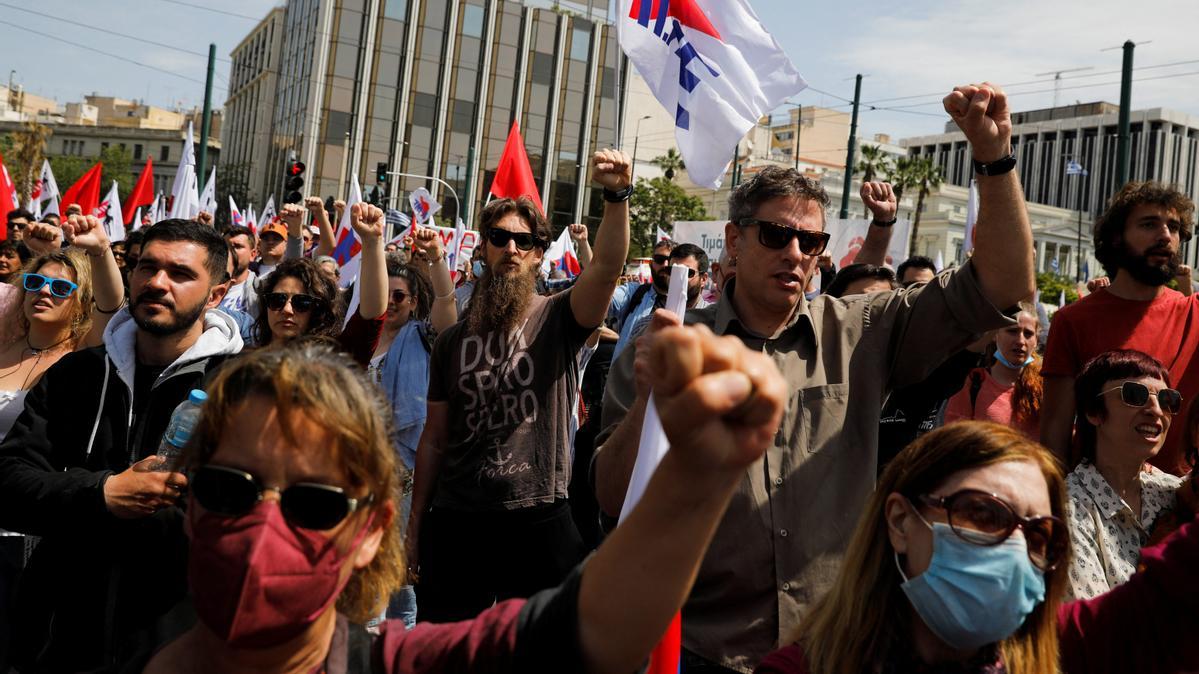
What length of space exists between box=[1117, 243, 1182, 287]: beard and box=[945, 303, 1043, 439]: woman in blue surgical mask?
48.0 inches

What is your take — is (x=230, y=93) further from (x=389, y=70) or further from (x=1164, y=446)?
(x=1164, y=446)

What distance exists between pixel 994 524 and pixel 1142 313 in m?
2.38

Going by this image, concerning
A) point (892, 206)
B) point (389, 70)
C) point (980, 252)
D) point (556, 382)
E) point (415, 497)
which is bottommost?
point (415, 497)

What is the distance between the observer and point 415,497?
4.39 m

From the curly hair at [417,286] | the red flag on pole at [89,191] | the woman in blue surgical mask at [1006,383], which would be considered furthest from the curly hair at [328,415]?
the red flag on pole at [89,191]

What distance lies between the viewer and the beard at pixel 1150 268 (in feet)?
13.5

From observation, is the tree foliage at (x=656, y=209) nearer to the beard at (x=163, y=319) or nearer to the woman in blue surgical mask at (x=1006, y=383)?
the woman in blue surgical mask at (x=1006, y=383)

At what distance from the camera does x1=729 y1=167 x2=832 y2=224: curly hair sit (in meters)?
3.15

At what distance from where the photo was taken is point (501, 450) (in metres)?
4.22

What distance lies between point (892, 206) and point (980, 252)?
2.12 metres

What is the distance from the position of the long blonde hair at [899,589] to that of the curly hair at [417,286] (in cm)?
384

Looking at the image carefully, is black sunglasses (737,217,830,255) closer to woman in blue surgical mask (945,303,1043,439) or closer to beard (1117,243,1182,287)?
beard (1117,243,1182,287)

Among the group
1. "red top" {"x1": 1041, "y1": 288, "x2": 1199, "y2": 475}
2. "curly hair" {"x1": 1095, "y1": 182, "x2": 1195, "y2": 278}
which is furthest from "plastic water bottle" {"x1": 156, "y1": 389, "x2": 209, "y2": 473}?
"curly hair" {"x1": 1095, "y1": 182, "x2": 1195, "y2": 278}

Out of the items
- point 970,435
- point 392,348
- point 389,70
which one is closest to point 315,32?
point 389,70
